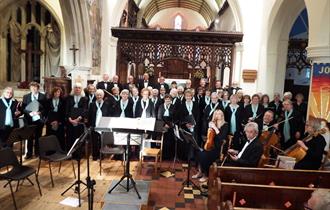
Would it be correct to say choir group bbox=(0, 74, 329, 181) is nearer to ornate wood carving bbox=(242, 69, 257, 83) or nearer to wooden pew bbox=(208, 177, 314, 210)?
wooden pew bbox=(208, 177, 314, 210)

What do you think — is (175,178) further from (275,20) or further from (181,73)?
(181,73)

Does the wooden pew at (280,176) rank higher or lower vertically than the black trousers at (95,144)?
higher

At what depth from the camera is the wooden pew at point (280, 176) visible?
3.66 metres

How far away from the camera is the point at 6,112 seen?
5.75m

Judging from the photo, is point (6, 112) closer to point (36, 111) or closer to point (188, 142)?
point (36, 111)

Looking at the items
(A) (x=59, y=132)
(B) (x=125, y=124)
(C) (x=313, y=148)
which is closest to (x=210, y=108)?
(C) (x=313, y=148)

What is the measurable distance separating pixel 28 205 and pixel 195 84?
9678 mm

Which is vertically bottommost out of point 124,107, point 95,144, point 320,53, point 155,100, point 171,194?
point 171,194

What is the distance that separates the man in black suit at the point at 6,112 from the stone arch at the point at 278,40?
23.6 ft

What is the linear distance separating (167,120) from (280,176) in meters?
2.97

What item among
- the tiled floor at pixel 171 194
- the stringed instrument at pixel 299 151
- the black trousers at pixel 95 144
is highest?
the stringed instrument at pixel 299 151

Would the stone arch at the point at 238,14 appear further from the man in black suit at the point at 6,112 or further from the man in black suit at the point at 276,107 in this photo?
the man in black suit at the point at 6,112

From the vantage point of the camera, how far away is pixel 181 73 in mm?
15695

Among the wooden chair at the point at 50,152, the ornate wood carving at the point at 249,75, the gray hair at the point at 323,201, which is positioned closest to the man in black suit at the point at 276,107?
the ornate wood carving at the point at 249,75
